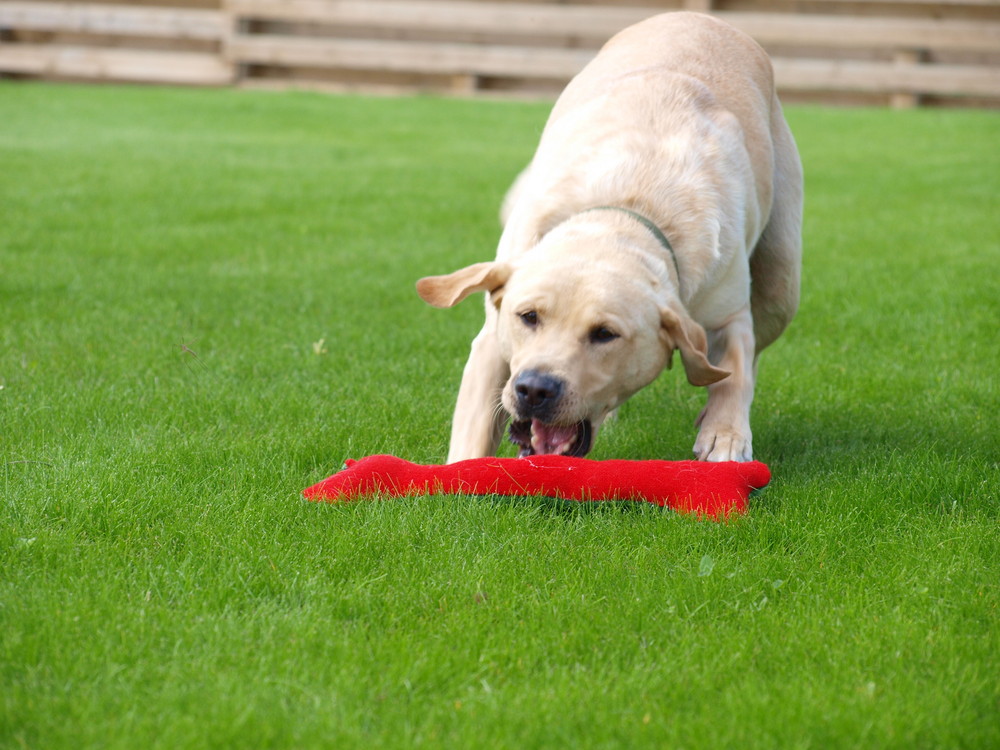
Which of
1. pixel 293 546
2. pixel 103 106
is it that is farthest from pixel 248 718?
pixel 103 106

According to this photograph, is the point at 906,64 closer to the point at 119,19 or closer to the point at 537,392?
the point at 119,19

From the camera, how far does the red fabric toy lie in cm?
367

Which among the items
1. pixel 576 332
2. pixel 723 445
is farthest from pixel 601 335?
pixel 723 445

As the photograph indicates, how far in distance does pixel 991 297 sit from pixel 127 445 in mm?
5248

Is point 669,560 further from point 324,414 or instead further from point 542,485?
point 324,414

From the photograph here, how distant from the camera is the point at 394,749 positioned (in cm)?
235

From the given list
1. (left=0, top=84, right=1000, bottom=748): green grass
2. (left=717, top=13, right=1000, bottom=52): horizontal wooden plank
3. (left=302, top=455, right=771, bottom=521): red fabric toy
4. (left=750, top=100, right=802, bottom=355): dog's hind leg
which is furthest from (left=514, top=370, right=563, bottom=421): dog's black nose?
(left=717, top=13, right=1000, bottom=52): horizontal wooden plank

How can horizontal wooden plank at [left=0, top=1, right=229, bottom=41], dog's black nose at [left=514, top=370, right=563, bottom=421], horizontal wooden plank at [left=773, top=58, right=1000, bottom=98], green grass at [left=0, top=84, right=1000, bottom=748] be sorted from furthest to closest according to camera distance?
horizontal wooden plank at [left=0, top=1, right=229, bottom=41] < horizontal wooden plank at [left=773, top=58, right=1000, bottom=98] < dog's black nose at [left=514, top=370, right=563, bottom=421] < green grass at [left=0, top=84, right=1000, bottom=748]

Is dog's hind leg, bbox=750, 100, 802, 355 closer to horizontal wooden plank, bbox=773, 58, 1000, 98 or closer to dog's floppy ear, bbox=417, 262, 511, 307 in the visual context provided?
dog's floppy ear, bbox=417, 262, 511, 307

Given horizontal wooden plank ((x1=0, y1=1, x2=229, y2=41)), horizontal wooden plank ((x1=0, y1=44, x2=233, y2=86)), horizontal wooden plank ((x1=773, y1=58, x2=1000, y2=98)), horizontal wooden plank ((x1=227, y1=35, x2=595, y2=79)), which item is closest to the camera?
horizontal wooden plank ((x1=773, y1=58, x2=1000, y2=98))

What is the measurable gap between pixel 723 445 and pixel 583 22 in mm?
16391

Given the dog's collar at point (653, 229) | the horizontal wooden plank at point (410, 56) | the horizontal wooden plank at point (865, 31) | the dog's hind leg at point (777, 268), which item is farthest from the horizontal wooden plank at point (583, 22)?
the dog's collar at point (653, 229)

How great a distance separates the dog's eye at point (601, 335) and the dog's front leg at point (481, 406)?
51 cm

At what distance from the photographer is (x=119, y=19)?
67.2ft
